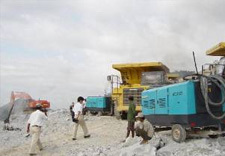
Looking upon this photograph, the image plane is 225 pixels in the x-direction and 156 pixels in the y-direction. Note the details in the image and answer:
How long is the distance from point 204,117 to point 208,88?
28.9 inches

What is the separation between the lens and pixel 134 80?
20.1m

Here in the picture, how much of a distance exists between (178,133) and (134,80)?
10965 mm

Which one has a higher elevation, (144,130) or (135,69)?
(135,69)

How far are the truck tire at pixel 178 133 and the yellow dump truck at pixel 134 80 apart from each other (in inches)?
340

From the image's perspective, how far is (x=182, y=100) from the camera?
8906 mm

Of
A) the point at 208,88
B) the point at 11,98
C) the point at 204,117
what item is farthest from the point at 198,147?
the point at 11,98

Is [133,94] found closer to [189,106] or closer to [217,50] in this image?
[217,50]

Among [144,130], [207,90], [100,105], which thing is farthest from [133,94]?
[207,90]

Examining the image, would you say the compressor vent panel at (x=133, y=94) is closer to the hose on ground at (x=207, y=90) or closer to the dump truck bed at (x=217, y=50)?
the dump truck bed at (x=217, y=50)

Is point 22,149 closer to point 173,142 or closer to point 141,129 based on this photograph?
point 141,129

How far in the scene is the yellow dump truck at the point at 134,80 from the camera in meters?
18.5

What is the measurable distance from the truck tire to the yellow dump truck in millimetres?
8630

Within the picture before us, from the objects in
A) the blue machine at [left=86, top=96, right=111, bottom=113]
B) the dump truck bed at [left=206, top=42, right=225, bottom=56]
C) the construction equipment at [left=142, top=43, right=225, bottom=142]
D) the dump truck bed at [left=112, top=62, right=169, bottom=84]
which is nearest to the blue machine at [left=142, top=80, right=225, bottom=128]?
the construction equipment at [left=142, top=43, right=225, bottom=142]

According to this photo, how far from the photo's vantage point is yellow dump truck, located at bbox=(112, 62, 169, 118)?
18.5 m
